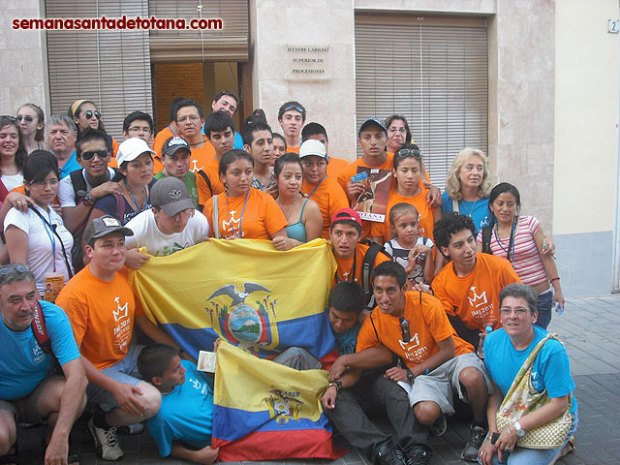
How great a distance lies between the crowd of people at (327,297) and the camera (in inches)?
165

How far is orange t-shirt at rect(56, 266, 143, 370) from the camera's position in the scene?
4.35 metres

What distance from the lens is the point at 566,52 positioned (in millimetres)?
9711

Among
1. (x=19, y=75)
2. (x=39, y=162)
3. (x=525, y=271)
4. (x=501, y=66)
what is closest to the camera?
(x=39, y=162)

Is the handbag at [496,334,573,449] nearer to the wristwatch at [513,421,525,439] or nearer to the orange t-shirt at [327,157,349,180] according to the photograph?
the wristwatch at [513,421,525,439]

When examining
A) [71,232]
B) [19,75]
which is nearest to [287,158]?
[71,232]

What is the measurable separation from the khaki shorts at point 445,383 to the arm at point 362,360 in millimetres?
303

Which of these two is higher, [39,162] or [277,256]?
[39,162]

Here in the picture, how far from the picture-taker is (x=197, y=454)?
14.7 feet

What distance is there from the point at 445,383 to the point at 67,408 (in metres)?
2.60

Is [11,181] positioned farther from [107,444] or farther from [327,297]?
[327,297]

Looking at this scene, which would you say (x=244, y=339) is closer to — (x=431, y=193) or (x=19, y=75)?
(x=431, y=193)

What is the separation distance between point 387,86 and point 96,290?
6292mm

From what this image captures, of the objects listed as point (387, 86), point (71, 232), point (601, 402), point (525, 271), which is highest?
point (387, 86)

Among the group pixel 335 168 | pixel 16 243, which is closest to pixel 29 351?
pixel 16 243
